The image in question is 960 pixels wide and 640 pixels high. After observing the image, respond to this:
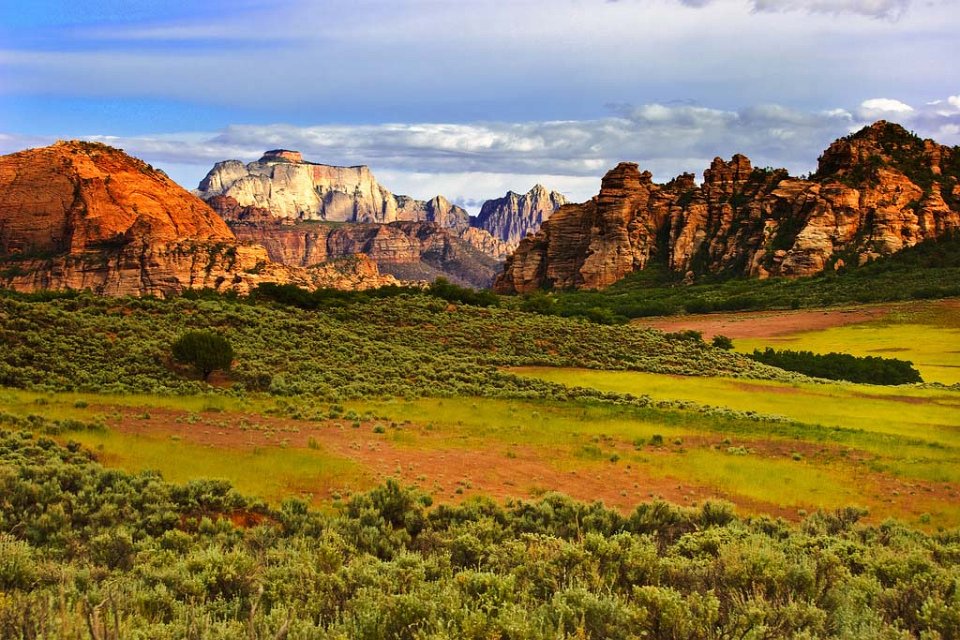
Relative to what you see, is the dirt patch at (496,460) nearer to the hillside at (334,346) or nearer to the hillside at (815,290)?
the hillside at (334,346)

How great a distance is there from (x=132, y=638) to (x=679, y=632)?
4934 millimetres

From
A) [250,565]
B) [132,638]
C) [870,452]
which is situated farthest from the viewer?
[870,452]

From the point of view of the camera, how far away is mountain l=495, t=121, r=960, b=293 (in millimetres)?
121250

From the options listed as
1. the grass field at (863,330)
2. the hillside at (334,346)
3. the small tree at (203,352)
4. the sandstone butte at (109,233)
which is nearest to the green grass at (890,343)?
the grass field at (863,330)

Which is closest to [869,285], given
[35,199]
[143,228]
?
[143,228]

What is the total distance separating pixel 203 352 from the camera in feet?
94.7

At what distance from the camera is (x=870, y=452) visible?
74.9 feet

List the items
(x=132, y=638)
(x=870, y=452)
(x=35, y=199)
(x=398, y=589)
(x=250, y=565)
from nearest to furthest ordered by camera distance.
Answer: (x=132, y=638)
(x=398, y=589)
(x=250, y=565)
(x=870, y=452)
(x=35, y=199)

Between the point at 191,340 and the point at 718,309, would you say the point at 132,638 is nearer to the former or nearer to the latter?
the point at 191,340

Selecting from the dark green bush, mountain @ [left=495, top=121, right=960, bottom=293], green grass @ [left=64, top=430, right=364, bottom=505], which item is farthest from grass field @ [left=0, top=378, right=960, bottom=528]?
mountain @ [left=495, top=121, right=960, bottom=293]

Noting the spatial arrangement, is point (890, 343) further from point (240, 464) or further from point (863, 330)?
point (240, 464)

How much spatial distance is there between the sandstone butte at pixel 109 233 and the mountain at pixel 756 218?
55.1 meters

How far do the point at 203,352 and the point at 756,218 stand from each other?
125 m

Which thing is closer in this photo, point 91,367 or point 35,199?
point 91,367
